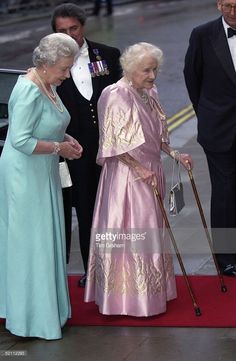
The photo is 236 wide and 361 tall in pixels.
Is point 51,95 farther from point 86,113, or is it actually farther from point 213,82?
point 213,82

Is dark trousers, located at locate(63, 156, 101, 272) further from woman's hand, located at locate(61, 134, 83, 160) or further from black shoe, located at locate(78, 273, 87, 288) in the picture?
woman's hand, located at locate(61, 134, 83, 160)

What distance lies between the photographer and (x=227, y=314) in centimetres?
681

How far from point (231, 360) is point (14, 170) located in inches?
67.8

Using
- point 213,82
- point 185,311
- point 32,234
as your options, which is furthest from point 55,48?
point 185,311

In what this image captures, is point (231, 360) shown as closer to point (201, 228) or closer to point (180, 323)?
point (180, 323)

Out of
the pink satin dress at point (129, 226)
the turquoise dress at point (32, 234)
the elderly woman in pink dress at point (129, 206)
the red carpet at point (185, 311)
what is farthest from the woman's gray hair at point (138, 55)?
the red carpet at point (185, 311)

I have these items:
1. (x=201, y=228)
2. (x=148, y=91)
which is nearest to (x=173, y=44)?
(x=201, y=228)

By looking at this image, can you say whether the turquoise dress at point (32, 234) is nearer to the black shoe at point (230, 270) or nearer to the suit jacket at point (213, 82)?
the suit jacket at point (213, 82)

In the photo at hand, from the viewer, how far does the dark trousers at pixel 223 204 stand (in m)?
7.65

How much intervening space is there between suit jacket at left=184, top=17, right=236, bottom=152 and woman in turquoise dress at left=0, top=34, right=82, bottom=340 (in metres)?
1.40

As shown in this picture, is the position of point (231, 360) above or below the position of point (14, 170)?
below

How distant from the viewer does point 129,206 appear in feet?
22.5

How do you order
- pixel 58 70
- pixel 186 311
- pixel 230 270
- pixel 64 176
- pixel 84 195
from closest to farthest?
pixel 58 70, pixel 64 176, pixel 186 311, pixel 84 195, pixel 230 270

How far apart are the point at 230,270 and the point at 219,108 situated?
1.16 m
